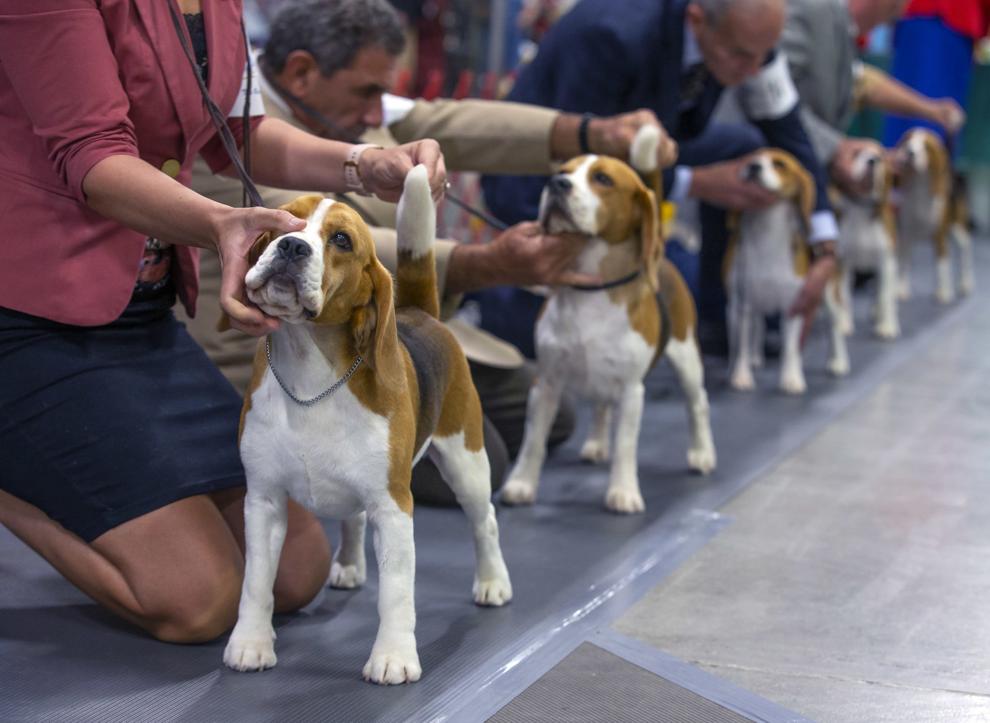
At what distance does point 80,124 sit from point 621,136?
5.11 ft

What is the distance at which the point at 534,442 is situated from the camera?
3236mm

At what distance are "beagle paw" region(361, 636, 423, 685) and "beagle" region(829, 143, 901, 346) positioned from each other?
14.0 feet

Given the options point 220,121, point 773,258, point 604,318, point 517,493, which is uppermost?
point 220,121

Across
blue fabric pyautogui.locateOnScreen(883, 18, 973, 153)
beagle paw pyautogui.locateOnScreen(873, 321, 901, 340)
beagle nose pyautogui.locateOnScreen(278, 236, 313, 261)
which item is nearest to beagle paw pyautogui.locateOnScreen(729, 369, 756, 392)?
beagle paw pyautogui.locateOnScreen(873, 321, 901, 340)

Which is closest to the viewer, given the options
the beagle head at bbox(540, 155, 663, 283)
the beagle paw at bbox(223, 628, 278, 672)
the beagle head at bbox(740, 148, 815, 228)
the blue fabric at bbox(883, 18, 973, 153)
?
the beagle paw at bbox(223, 628, 278, 672)

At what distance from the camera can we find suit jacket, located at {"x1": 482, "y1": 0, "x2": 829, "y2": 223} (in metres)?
3.86

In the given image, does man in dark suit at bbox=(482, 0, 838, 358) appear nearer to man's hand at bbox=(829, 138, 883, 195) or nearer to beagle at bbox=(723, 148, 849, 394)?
beagle at bbox=(723, 148, 849, 394)

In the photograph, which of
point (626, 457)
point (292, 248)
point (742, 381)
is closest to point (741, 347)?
point (742, 381)

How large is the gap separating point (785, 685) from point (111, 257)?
1396 millimetres

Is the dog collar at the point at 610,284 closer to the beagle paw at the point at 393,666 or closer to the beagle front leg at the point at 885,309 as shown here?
the beagle paw at the point at 393,666

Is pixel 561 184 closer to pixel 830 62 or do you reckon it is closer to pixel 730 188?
pixel 730 188

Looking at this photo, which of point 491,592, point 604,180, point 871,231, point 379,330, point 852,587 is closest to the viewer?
point 379,330

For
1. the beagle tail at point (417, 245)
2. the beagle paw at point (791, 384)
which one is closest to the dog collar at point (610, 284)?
the beagle tail at point (417, 245)

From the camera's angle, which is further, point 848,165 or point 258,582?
point 848,165
